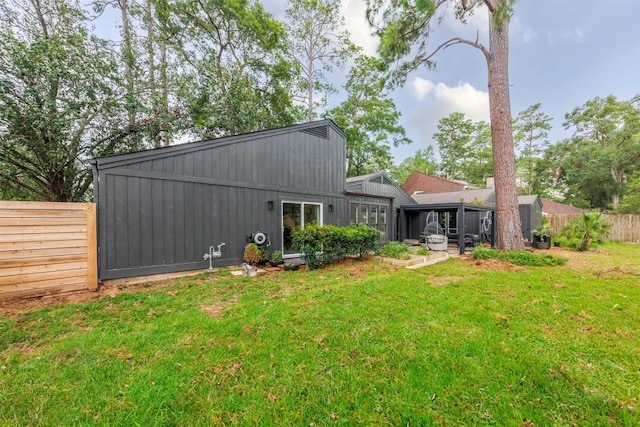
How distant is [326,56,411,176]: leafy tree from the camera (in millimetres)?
17406

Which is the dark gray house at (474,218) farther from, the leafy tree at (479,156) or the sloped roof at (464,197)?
the leafy tree at (479,156)

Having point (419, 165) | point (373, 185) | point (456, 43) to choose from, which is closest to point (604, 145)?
point (419, 165)

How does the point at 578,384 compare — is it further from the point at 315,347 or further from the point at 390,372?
the point at 315,347

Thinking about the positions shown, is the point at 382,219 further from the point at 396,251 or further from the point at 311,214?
the point at 311,214

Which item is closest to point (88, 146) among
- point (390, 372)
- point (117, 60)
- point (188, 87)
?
point (117, 60)

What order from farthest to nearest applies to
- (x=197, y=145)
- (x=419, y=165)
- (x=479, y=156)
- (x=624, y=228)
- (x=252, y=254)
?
(x=419, y=165) < (x=479, y=156) < (x=624, y=228) < (x=252, y=254) < (x=197, y=145)

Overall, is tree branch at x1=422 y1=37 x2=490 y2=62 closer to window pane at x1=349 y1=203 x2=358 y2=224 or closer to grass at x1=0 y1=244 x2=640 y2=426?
window pane at x1=349 y1=203 x2=358 y2=224

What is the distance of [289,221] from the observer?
733cm

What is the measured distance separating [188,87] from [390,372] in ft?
37.1

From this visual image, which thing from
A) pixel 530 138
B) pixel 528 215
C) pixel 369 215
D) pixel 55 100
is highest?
pixel 530 138

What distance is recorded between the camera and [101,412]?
1635 mm

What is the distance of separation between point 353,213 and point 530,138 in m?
27.3

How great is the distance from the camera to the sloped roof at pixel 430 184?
774 inches

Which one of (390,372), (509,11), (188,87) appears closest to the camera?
(390,372)
